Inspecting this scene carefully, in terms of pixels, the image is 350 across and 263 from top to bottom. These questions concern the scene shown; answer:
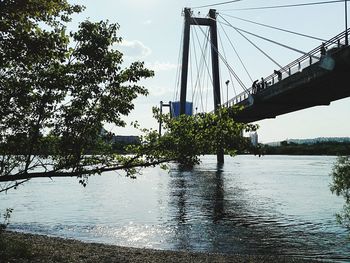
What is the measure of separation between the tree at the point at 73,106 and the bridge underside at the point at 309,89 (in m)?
14.7

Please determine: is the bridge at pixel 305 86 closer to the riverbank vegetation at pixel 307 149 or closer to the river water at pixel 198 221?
the river water at pixel 198 221

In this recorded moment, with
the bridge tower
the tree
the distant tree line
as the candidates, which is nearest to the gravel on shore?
the tree

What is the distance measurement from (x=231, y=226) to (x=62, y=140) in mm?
12029

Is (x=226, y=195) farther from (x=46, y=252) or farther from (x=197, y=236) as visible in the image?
(x=46, y=252)

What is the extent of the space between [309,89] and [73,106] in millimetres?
27141

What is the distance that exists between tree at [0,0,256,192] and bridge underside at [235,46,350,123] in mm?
14680

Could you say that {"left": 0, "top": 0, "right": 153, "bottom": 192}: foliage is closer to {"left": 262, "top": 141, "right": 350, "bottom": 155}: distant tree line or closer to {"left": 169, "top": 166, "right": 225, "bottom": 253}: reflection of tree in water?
{"left": 169, "top": 166, "right": 225, "bottom": 253}: reflection of tree in water

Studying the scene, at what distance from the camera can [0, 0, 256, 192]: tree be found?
7.91 metres

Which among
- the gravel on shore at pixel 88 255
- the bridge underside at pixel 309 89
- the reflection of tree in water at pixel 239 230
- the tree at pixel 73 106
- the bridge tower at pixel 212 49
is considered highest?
the bridge tower at pixel 212 49

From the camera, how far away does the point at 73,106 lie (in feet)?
28.7

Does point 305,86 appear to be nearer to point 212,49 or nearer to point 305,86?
point 305,86

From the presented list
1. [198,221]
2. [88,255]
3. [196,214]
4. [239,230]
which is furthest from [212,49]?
[88,255]

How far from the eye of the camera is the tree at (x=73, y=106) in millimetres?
7910

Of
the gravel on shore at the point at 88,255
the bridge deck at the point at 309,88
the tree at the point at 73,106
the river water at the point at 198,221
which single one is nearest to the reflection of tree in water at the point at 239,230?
the river water at the point at 198,221
